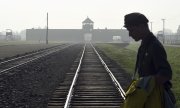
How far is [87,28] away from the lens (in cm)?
15375

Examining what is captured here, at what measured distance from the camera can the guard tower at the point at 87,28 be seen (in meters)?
154

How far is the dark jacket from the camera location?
3893 mm

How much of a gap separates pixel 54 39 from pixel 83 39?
1364cm

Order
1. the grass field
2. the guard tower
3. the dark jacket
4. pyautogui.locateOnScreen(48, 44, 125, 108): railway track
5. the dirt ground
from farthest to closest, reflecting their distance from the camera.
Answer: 1. the guard tower
2. the grass field
3. the dirt ground
4. pyautogui.locateOnScreen(48, 44, 125, 108): railway track
5. the dark jacket

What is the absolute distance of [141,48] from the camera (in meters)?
4.16

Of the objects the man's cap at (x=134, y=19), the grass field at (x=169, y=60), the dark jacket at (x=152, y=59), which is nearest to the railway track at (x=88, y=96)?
the grass field at (x=169, y=60)

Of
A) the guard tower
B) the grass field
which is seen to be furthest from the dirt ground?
the guard tower

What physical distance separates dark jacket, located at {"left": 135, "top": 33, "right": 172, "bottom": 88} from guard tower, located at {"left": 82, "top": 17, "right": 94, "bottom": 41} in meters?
149

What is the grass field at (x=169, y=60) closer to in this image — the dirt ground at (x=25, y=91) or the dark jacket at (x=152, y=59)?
the dirt ground at (x=25, y=91)

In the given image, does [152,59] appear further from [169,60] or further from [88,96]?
[169,60]

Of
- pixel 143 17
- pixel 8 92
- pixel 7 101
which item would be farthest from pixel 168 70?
pixel 8 92

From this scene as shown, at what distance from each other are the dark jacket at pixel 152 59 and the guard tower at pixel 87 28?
149 m

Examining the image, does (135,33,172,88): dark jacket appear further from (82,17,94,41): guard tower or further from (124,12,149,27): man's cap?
(82,17,94,41): guard tower

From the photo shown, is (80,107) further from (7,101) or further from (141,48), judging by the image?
(141,48)
